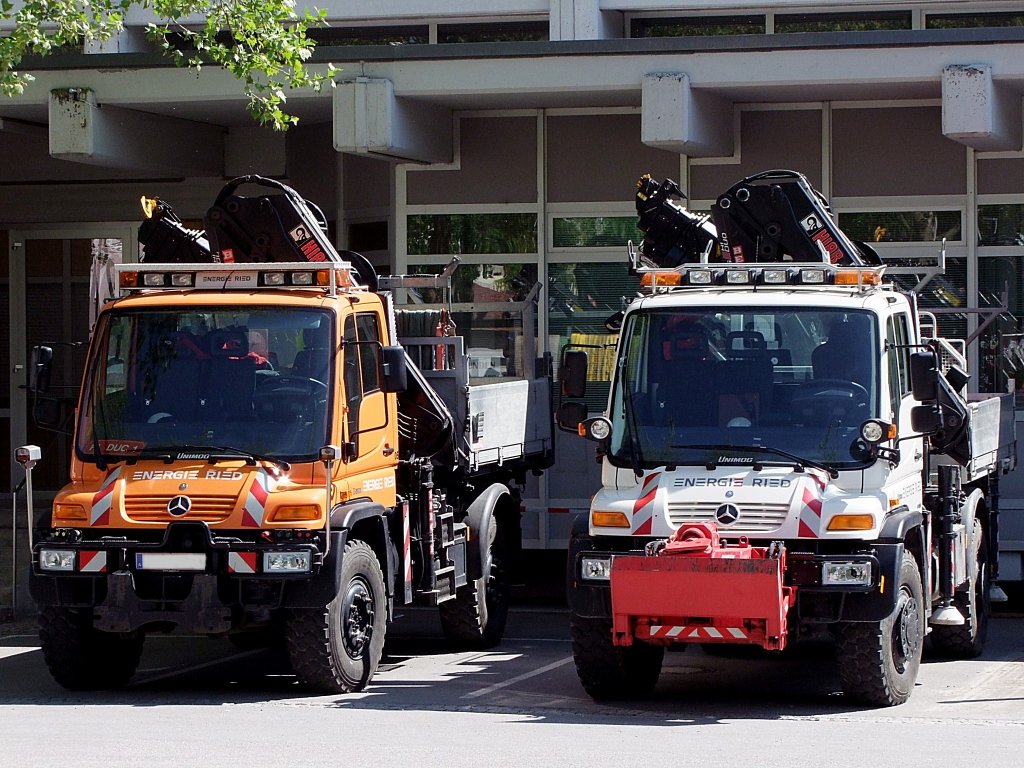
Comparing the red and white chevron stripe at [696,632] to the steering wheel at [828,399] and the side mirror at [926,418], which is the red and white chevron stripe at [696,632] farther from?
the side mirror at [926,418]

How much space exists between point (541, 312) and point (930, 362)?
23.5 ft

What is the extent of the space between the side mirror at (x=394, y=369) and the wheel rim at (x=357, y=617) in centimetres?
119

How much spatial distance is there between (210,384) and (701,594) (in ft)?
10.6

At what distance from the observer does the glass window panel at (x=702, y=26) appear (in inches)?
676

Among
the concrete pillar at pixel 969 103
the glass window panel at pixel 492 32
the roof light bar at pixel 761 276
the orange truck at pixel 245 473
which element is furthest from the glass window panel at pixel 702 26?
the roof light bar at pixel 761 276

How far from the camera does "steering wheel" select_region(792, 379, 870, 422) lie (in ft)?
32.2

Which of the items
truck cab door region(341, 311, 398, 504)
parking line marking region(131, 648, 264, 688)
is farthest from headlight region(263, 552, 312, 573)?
parking line marking region(131, 648, 264, 688)

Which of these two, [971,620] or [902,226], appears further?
[902,226]

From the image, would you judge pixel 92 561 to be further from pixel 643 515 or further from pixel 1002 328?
pixel 1002 328

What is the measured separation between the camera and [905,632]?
9.79 metres

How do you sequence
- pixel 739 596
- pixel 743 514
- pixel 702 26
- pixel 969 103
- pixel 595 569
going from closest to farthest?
pixel 739 596
pixel 743 514
pixel 595 569
pixel 969 103
pixel 702 26

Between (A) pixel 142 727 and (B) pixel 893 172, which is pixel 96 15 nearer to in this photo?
(A) pixel 142 727

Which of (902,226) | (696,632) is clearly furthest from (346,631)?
(902,226)

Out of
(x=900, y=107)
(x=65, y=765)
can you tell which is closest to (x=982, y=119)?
(x=900, y=107)
